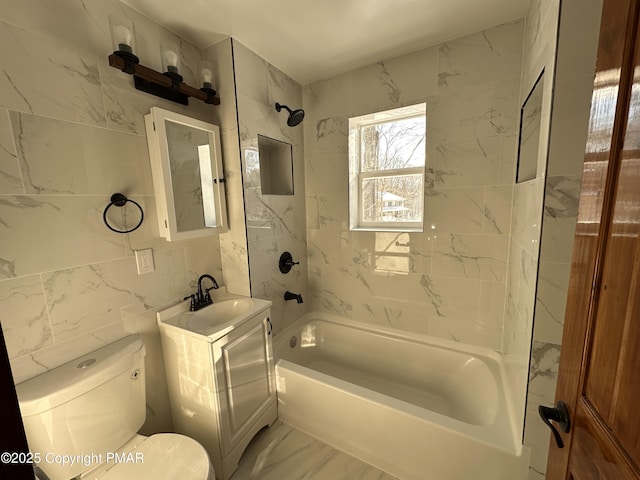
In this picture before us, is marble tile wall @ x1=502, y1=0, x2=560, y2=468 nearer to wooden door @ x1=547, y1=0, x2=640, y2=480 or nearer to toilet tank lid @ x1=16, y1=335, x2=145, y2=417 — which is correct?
wooden door @ x1=547, y1=0, x2=640, y2=480

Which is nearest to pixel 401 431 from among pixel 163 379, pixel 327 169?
pixel 163 379

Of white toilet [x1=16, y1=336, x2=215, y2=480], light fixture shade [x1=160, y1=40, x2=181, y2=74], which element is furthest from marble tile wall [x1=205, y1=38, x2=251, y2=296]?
white toilet [x1=16, y1=336, x2=215, y2=480]

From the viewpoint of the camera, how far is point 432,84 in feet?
5.73

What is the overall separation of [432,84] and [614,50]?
148 cm

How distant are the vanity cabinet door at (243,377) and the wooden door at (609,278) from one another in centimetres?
132

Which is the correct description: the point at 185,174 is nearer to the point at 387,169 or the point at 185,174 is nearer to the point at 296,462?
the point at 387,169

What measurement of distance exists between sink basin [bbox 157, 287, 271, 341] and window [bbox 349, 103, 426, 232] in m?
1.08

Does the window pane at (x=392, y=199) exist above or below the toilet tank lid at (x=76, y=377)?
above

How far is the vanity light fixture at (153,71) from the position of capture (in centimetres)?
115

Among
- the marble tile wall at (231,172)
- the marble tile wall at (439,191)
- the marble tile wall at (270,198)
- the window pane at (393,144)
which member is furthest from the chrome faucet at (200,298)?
the window pane at (393,144)

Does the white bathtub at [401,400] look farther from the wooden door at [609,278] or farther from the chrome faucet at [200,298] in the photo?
the wooden door at [609,278]

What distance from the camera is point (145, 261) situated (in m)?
1.38

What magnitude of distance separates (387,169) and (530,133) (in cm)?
95

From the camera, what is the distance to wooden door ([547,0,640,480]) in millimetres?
416
